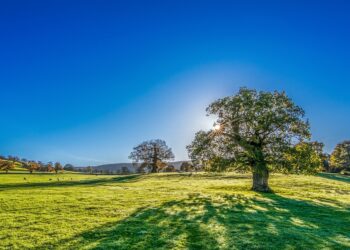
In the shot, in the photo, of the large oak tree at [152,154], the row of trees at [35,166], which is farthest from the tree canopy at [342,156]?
the row of trees at [35,166]

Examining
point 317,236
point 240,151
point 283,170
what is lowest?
point 317,236

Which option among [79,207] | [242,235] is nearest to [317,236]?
[242,235]

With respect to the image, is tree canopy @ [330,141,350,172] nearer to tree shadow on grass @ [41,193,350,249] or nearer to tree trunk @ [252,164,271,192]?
tree trunk @ [252,164,271,192]

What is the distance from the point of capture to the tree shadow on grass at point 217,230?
436 inches

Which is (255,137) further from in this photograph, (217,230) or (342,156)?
(342,156)

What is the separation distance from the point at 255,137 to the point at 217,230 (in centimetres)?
2190

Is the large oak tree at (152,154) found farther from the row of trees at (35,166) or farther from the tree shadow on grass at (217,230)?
the tree shadow on grass at (217,230)

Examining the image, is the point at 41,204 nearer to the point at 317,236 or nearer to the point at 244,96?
the point at 317,236

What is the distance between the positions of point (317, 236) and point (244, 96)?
75.9ft

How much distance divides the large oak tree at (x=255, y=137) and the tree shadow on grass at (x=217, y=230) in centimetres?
1325

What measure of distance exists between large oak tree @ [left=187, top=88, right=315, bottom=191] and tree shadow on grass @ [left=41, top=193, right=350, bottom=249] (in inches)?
522

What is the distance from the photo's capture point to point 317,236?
12992 millimetres

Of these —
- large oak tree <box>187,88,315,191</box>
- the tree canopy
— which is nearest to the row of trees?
large oak tree <box>187,88,315,191</box>

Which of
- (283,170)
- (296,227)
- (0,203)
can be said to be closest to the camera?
(296,227)
